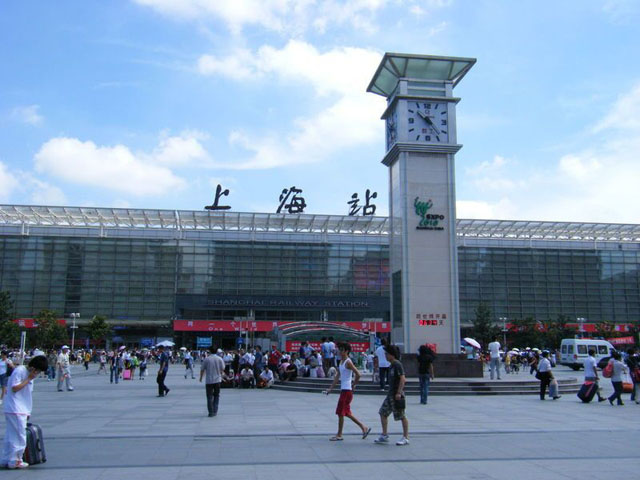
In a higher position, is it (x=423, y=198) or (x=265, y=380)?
(x=423, y=198)

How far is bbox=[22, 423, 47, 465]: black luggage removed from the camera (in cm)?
927

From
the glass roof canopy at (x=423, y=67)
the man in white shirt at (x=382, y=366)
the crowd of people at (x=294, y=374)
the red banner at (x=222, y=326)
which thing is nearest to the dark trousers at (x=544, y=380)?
the crowd of people at (x=294, y=374)

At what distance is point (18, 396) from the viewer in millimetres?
9578

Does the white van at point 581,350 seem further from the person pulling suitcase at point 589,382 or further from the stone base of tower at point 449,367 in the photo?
the person pulling suitcase at point 589,382

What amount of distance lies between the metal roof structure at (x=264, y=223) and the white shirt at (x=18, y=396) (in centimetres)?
6240

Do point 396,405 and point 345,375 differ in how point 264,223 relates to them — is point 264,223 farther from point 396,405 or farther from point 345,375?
point 396,405

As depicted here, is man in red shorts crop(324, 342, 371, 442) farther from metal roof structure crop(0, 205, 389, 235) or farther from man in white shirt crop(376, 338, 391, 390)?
metal roof structure crop(0, 205, 389, 235)

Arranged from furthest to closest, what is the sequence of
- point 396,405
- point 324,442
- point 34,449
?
point 324,442
point 396,405
point 34,449

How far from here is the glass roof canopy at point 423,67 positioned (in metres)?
29.0

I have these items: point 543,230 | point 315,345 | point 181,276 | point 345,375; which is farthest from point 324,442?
point 543,230

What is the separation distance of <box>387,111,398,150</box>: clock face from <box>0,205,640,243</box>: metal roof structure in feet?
141

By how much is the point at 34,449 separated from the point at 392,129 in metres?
23.4

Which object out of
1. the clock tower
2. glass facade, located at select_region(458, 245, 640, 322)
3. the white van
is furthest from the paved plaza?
glass facade, located at select_region(458, 245, 640, 322)

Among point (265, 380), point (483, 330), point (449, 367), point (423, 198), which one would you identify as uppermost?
point (423, 198)
